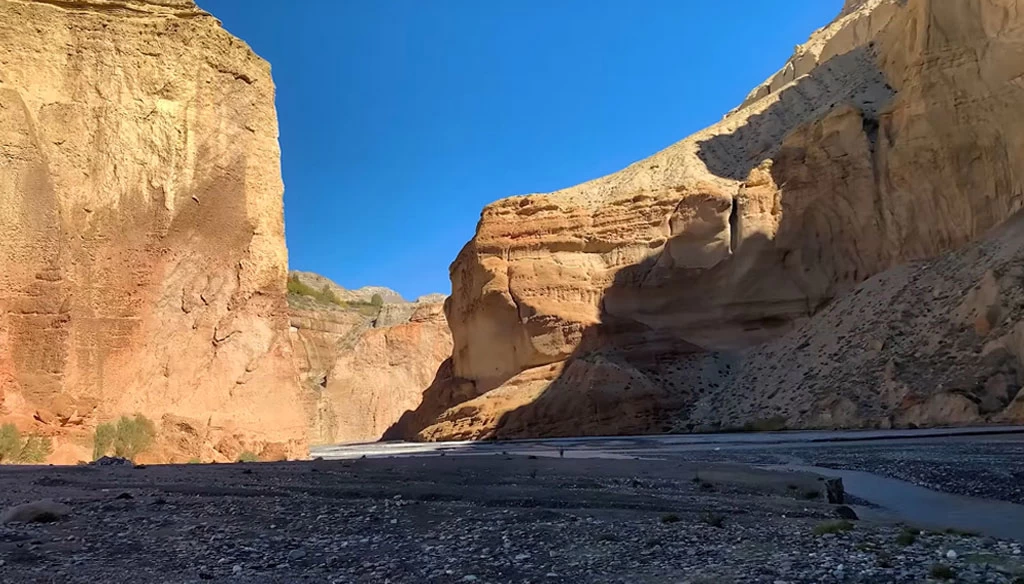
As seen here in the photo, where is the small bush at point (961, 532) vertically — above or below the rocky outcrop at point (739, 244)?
below

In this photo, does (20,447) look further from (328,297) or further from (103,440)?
(328,297)

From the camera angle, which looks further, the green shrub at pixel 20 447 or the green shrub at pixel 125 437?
the green shrub at pixel 125 437

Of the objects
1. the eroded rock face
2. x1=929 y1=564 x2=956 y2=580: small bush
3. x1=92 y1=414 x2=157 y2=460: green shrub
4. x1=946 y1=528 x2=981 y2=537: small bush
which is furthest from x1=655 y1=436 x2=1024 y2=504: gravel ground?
x1=92 y1=414 x2=157 y2=460: green shrub

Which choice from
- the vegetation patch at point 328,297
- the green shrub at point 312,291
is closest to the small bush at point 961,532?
the vegetation patch at point 328,297

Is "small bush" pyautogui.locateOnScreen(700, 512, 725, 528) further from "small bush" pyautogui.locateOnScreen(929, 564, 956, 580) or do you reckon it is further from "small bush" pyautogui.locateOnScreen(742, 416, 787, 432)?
"small bush" pyautogui.locateOnScreen(742, 416, 787, 432)

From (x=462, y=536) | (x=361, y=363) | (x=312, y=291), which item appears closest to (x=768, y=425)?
(x=462, y=536)

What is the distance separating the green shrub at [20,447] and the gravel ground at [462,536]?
4.75 metres

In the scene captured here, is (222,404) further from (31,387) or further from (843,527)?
(843,527)

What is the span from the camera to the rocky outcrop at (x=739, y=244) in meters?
30.7

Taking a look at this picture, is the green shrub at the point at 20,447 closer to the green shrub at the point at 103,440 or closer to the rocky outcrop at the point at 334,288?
the green shrub at the point at 103,440

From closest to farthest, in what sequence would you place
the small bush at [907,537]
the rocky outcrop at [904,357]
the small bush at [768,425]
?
1. the small bush at [907,537]
2. the rocky outcrop at [904,357]
3. the small bush at [768,425]

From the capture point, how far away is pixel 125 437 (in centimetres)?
1611

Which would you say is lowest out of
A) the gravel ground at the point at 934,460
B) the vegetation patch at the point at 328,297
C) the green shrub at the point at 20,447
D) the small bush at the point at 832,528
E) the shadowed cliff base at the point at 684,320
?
the gravel ground at the point at 934,460

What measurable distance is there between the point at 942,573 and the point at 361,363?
205 ft
